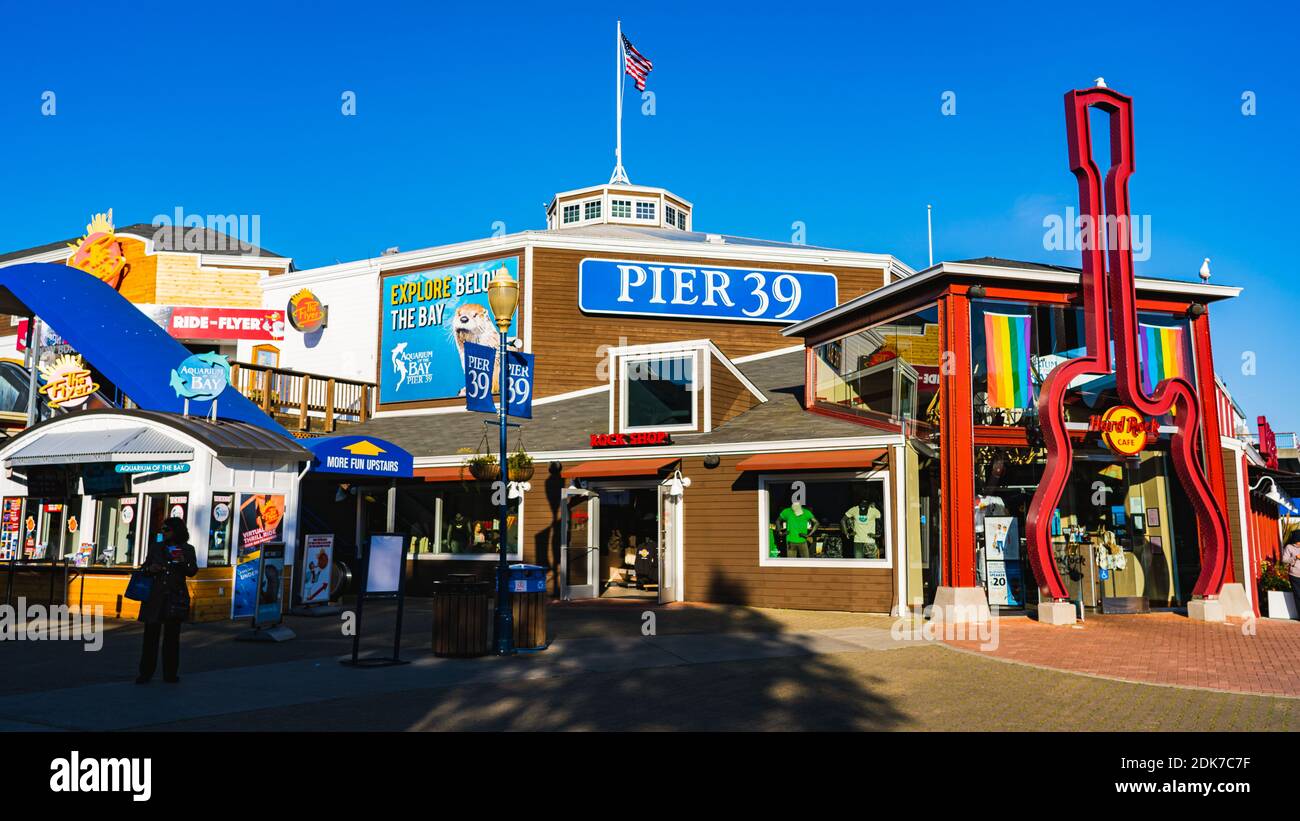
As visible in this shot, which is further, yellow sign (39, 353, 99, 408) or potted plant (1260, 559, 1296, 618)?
yellow sign (39, 353, 99, 408)

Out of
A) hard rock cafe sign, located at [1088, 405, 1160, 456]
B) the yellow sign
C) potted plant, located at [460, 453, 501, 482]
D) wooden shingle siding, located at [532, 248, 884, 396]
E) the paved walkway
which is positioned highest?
wooden shingle siding, located at [532, 248, 884, 396]

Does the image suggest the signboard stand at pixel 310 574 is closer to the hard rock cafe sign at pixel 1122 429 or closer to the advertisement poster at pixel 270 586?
the advertisement poster at pixel 270 586

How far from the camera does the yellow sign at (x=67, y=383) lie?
20.0 meters

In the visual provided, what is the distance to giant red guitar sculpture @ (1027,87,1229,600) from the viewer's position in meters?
17.2

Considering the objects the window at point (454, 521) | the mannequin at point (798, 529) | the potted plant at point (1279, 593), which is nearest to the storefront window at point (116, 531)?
the window at point (454, 521)

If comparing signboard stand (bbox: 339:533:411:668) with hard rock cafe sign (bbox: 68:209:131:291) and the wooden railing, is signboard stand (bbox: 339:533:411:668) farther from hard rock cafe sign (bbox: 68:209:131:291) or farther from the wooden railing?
hard rock cafe sign (bbox: 68:209:131:291)

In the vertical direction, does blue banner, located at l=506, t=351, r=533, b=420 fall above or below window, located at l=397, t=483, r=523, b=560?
above

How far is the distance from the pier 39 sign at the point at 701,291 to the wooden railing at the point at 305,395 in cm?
688

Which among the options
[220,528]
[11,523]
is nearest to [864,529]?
[220,528]

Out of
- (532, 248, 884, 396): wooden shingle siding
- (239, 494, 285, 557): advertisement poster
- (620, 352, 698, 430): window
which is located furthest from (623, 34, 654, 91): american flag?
(239, 494, 285, 557): advertisement poster

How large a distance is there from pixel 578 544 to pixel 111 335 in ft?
32.6

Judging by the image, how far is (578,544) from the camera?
69.7 feet

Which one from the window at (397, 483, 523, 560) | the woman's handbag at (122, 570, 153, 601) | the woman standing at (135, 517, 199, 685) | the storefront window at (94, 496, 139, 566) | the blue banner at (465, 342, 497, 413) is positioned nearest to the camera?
the woman standing at (135, 517, 199, 685)

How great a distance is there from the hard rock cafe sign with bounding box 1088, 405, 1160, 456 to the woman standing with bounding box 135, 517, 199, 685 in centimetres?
1429
